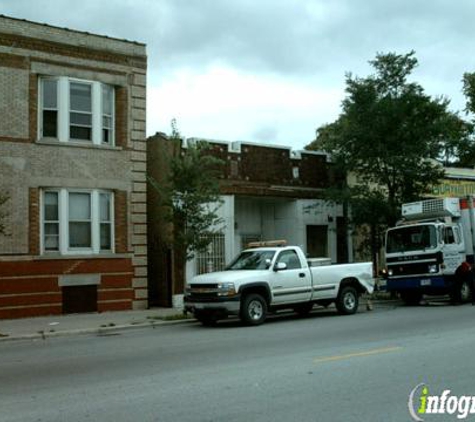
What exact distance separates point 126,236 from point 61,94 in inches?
180

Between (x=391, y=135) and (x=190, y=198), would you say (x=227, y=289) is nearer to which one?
(x=190, y=198)

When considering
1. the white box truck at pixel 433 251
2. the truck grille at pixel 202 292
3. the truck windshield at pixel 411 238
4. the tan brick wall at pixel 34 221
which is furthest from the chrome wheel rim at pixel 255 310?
the tan brick wall at pixel 34 221

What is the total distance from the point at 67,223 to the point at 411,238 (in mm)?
10249

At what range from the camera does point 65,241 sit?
61.4 feet

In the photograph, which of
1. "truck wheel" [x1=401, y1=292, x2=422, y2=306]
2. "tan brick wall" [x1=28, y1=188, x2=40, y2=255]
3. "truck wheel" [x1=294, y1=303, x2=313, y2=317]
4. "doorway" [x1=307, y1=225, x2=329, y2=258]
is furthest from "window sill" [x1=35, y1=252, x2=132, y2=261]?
"truck wheel" [x1=401, y1=292, x2=422, y2=306]

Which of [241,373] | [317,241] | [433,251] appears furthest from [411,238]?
[241,373]

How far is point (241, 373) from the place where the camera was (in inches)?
345

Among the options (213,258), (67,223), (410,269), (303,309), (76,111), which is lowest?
(303,309)

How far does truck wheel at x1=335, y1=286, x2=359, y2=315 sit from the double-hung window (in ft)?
27.0

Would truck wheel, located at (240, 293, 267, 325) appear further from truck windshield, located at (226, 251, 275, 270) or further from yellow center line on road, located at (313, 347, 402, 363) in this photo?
yellow center line on road, located at (313, 347, 402, 363)

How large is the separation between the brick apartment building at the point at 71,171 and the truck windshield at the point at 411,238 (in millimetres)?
7697

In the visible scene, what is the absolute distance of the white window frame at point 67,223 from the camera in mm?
18594

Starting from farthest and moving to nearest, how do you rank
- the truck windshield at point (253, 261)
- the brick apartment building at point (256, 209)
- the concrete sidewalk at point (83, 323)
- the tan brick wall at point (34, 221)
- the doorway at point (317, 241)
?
the doorway at point (317, 241) → the brick apartment building at point (256, 209) → the tan brick wall at point (34, 221) → the truck windshield at point (253, 261) → the concrete sidewalk at point (83, 323)

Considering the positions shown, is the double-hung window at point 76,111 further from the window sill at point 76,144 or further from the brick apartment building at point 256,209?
the brick apartment building at point 256,209
